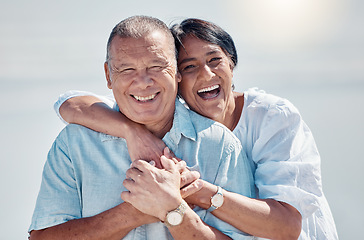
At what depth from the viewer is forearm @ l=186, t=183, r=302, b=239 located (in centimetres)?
222

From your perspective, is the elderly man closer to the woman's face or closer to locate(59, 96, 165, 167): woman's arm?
locate(59, 96, 165, 167): woman's arm

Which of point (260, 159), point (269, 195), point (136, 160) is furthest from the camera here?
point (260, 159)

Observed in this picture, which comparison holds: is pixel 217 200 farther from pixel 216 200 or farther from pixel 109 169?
pixel 109 169

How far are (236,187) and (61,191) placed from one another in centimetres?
77

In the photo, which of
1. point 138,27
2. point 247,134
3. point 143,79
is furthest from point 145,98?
point 247,134

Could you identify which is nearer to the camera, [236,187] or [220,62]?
[236,187]

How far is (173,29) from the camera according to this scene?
8.98 ft

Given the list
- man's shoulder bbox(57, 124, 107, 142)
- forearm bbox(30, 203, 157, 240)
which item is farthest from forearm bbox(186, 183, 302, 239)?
man's shoulder bbox(57, 124, 107, 142)

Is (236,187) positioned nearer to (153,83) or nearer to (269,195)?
(269,195)

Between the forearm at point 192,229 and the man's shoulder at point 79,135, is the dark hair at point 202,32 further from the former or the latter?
the forearm at point 192,229

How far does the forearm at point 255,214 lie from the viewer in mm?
2225

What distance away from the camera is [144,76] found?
7.50 ft

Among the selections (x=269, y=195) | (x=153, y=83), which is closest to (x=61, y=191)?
(x=153, y=83)

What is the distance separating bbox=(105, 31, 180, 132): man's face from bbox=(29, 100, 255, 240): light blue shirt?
0.14 m
